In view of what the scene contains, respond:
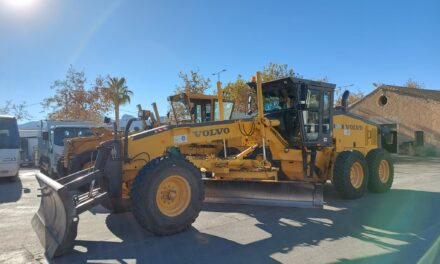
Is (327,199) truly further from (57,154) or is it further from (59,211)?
(57,154)

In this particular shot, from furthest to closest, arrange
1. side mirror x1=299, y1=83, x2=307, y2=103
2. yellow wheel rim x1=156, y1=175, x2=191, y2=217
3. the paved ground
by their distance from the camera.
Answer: side mirror x1=299, y1=83, x2=307, y2=103 → yellow wheel rim x1=156, y1=175, x2=191, y2=217 → the paved ground

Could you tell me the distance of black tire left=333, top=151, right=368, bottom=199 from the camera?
9266 mm

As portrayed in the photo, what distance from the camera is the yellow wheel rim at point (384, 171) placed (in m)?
10.8

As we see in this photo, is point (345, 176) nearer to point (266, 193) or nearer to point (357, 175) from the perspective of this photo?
point (357, 175)

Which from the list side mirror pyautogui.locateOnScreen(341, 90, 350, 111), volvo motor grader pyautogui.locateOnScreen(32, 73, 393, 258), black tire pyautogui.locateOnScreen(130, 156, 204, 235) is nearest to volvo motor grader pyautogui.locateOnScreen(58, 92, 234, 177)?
volvo motor grader pyautogui.locateOnScreen(32, 73, 393, 258)

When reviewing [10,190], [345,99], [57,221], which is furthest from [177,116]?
[57,221]

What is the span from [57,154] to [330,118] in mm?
9889

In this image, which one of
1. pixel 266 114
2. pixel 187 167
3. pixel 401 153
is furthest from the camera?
pixel 401 153

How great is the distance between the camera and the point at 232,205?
8.70 metres

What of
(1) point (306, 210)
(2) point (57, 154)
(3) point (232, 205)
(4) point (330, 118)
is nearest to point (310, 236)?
(1) point (306, 210)

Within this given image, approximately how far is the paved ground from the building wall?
23936mm

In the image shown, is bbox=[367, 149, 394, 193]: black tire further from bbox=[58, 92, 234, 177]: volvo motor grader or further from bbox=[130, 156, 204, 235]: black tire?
bbox=[130, 156, 204, 235]: black tire

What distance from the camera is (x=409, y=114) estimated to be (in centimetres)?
3127

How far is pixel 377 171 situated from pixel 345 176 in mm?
1803
